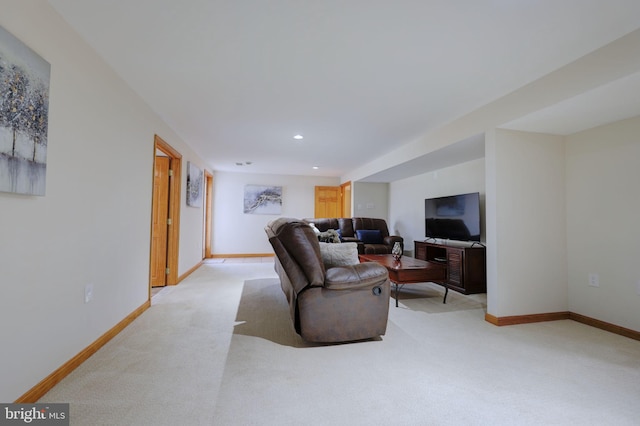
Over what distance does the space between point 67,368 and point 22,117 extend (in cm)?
154

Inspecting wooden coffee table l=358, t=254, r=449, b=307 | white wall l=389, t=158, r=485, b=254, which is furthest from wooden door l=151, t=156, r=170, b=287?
white wall l=389, t=158, r=485, b=254

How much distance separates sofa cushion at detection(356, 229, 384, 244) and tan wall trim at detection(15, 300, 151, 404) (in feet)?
14.3

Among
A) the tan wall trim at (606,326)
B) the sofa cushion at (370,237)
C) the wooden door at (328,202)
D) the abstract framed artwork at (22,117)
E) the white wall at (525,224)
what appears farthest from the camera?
the wooden door at (328,202)

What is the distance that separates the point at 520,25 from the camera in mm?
1674

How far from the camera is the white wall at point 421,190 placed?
4.21 metres

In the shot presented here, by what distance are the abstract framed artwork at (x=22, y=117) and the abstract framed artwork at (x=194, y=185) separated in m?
3.07

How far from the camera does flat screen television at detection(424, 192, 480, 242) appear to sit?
3.83 meters

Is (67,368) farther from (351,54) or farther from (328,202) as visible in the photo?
(328,202)

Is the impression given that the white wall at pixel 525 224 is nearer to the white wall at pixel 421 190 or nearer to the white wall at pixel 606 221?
the white wall at pixel 606 221

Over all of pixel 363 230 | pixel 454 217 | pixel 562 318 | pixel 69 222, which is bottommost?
pixel 562 318

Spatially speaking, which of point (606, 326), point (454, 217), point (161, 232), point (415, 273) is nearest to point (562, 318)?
point (606, 326)

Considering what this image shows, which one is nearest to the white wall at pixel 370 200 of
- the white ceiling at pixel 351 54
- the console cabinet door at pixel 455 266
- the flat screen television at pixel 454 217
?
the flat screen television at pixel 454 217

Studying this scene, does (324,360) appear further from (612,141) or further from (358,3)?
(612,141)

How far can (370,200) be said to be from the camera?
6.87 metres
